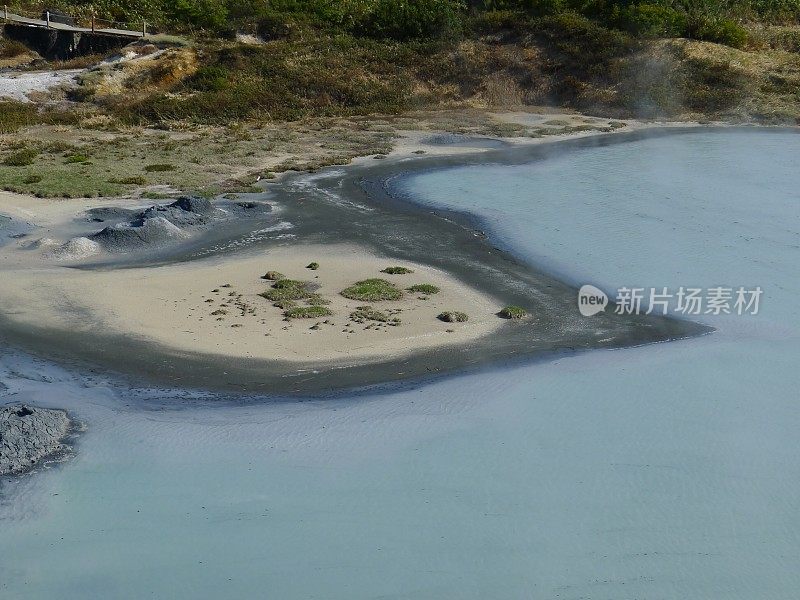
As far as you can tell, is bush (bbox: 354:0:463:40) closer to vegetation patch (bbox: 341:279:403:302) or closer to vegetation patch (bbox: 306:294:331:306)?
vegetation patch (bbox: 341:279:403:302)

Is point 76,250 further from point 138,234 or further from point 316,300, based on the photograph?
point 316,300

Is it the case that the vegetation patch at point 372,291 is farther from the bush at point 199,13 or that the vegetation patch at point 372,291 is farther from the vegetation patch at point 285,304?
the bush at point 199,13

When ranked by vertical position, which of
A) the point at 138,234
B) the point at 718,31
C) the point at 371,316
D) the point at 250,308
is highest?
the point at 718,31

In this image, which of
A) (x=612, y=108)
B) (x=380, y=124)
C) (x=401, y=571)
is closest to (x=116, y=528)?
(x=401, y=571)

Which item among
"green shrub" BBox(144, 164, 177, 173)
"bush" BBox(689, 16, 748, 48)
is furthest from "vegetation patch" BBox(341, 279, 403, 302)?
"bush" BBox(689, 16, 748, 48)

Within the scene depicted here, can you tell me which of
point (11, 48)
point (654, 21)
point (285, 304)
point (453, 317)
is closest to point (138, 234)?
point (285, 304)

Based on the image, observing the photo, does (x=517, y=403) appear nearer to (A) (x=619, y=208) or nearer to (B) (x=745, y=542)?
(B) (x=745, y=542)
